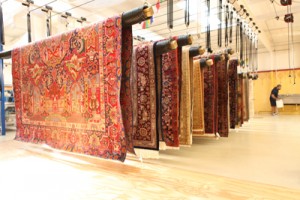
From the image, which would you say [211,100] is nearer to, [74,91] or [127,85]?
[127,85]

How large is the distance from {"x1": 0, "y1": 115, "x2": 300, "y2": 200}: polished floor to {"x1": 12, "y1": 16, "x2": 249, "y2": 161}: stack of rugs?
0.49ft

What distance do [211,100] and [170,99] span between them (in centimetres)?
79

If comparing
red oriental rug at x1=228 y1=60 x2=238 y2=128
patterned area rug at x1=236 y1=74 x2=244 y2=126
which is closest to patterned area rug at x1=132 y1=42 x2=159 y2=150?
red oriental rug at x1=228 y1=60 x2=238 y2=128

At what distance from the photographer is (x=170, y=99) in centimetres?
204

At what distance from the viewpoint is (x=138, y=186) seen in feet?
4.34

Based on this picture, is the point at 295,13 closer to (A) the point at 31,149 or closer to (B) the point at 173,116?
(B) the point at 173,116

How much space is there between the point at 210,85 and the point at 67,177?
6.07 feet

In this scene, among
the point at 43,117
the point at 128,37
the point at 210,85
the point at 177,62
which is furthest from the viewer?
the point at 210,85

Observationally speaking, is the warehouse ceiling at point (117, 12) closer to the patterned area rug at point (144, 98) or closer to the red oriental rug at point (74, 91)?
the red oriental rug at point (74, 91)

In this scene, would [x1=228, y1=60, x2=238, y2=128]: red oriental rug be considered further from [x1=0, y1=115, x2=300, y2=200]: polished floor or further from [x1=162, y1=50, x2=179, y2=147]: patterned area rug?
[x1=162, y1=50, x2=179, y2=147]: patterned area rug

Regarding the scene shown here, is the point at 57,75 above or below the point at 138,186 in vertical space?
above

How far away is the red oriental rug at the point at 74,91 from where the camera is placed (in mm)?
1656

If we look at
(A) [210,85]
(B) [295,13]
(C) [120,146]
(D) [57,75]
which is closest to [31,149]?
(D) [57,75]

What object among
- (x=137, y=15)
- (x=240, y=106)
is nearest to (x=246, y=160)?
(x=137, y=15)
